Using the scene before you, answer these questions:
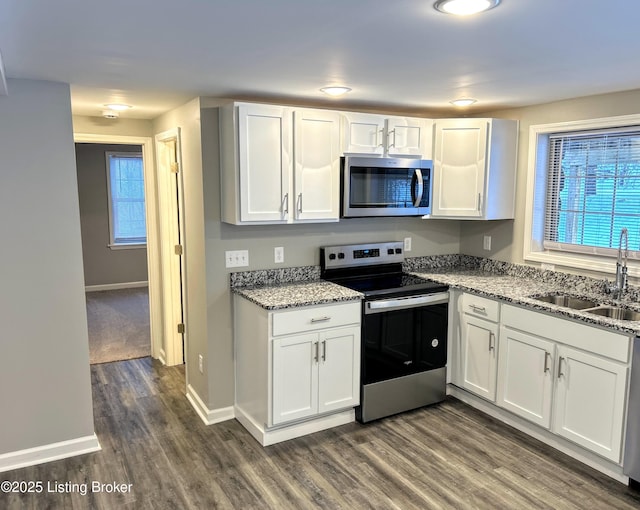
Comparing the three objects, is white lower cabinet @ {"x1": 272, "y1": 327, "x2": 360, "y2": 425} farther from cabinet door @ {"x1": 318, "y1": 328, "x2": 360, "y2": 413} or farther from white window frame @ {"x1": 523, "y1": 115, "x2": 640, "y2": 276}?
white window frame @ {"x1": 523, "y1": 115, "x2": 640, "y2": 276}

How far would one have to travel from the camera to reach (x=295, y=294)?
10.8ft

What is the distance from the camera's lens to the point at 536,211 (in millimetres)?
Answer: 3805

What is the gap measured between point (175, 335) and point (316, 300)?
200cm

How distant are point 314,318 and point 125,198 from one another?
226 inches

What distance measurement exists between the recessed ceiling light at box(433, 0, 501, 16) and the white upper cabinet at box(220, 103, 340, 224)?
1713mm

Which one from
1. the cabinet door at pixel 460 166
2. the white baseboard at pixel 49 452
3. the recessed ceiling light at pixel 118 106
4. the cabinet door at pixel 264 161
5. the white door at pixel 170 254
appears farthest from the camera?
the white door at pixel 170 254

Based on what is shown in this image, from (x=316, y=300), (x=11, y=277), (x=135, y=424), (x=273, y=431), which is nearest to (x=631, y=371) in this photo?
(x=316, y=300)

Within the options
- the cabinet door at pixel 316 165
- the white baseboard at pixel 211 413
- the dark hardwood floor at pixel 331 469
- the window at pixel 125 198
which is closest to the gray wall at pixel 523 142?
the dark hardwood floor at pixel 331 469

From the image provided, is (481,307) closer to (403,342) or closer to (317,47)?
(403,342)

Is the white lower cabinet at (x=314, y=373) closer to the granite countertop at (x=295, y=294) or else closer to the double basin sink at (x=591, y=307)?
the granite countertop at (x=295, y=294)

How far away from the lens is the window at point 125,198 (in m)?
7.75

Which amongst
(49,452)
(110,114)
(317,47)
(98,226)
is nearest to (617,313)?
(317,47)

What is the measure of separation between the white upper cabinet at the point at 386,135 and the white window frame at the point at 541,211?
76cm

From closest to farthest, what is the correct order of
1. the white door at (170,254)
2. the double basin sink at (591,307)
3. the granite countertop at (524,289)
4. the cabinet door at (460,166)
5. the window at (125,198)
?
the granite countertop at (524,289) → the double basin sink at (591,307) → the cabinet door at (460,166) → the white door at (170,254) → the window at (125,198)
